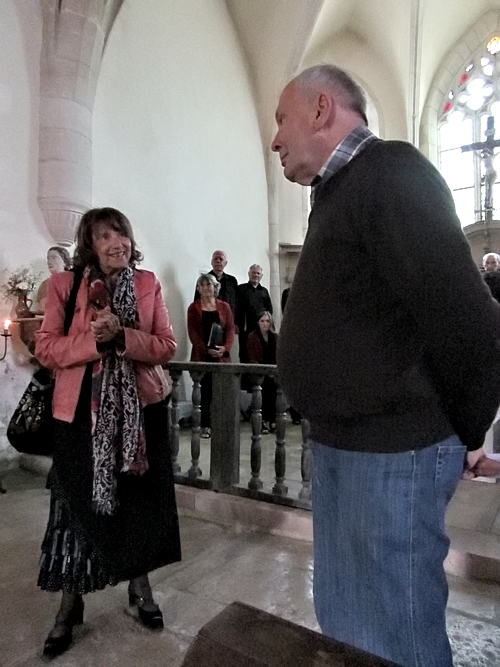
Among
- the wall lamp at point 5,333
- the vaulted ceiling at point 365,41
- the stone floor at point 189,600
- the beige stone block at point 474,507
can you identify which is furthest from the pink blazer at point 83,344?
the vaulted ceiling at point 365,41

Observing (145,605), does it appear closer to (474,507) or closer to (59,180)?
(474,507)

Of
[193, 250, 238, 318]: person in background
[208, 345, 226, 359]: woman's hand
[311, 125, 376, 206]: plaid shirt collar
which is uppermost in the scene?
[193, 250, 238, 318]: person in background

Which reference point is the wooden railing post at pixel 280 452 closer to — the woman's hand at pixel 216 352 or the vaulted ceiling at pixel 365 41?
the woman's hand at pixel 216 352

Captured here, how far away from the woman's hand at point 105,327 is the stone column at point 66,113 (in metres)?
3.21

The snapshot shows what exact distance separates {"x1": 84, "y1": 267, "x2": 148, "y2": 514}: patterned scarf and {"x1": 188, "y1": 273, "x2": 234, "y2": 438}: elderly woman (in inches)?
128

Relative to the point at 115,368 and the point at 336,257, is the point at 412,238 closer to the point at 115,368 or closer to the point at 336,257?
the point at 336,257

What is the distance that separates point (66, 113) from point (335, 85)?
4.11m

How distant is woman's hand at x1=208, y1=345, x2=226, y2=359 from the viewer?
4.86 m

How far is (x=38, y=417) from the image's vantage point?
68.3 inches

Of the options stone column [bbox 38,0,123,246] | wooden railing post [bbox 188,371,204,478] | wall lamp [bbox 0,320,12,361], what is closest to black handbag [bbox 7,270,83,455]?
wooden railing post [bbox 188,371,204,478]

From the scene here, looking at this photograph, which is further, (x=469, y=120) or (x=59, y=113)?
(x=469, y=120)

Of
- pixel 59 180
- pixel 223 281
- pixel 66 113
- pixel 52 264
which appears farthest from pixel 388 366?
pixel 223 281

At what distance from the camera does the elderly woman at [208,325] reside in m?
4.96

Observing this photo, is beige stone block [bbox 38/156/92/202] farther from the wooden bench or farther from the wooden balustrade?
the wooden bench
